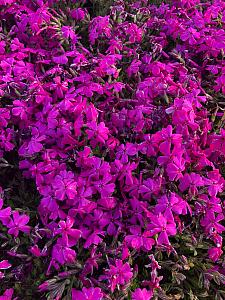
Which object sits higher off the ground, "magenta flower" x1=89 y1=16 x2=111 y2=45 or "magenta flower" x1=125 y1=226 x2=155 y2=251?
"magenta flower" x1=89 y1=16 x2=111 y2=45

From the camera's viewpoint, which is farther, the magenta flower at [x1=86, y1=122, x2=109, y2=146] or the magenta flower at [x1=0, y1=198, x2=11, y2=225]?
the magenta flower at [x1=86, y1=122, x2=109, y2=146]

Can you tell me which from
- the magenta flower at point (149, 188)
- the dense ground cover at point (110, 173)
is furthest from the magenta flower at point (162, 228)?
the magenta flower at point (149, 188)

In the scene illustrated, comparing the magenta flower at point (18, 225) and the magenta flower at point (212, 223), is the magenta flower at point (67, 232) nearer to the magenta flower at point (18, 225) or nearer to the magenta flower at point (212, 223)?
the magenta flower at point (18, 225)

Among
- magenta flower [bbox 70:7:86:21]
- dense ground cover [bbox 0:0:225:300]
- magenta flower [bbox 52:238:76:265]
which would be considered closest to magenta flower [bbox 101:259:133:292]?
dense ground cover [bbox 0:0:225:300]

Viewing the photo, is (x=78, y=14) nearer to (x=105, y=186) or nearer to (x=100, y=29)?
(x=100, y=29)

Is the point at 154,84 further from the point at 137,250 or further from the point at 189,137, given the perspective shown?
the point at 137,250

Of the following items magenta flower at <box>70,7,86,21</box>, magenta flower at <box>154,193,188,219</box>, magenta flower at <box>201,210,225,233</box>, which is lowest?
magenta flower at <box>201,210,225,233</box>

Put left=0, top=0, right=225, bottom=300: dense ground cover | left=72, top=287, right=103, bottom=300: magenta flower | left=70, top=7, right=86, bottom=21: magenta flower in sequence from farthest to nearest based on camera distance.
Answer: left=70, top=7, right=86, bottom=21: magenta flower → left=0, top=0, right=225, bottom=300: dense ground cover → left=72, top=287, right=103, bottom=300: magenta flower

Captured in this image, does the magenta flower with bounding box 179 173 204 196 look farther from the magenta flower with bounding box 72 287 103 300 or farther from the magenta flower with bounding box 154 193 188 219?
the magenta flower with bounding box 72 287 103 300
